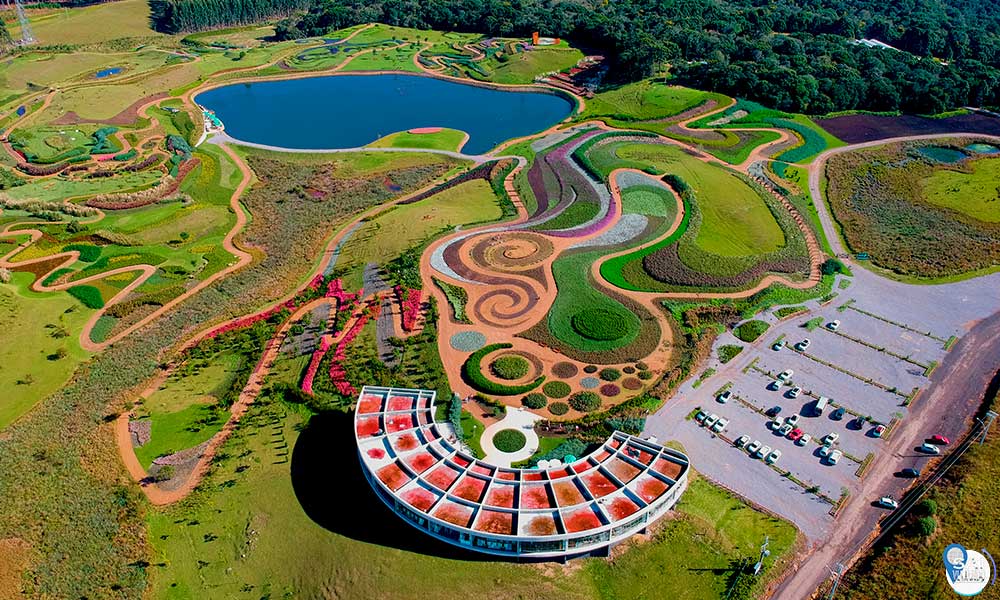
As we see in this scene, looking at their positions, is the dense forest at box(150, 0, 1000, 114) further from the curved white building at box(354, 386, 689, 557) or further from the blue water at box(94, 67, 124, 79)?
the blue water at box(94, 67, 124, 79)

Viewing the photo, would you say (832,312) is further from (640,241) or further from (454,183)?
(454,183)

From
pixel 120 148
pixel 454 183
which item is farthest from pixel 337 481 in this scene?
pixel 120 148

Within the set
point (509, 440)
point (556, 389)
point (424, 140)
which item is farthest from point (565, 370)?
point (424, 140)

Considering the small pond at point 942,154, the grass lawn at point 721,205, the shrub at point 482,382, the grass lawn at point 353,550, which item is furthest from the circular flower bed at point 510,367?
the small pond at point 942,154

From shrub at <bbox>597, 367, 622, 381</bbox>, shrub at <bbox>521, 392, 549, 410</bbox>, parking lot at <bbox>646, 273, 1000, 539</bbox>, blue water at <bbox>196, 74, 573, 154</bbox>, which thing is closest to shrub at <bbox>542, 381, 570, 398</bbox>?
shrub at <bbox>521, 392, 549, 410</bbox>

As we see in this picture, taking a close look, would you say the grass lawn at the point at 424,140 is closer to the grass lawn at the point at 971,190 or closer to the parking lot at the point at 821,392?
the parking lot at the point at 821,392
